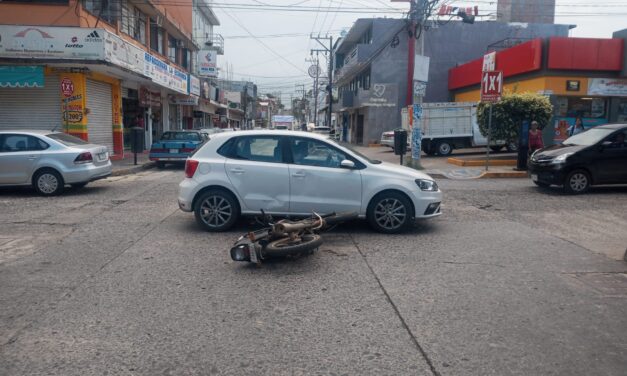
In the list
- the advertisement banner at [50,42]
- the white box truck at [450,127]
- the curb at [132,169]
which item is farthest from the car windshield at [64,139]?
the white box truck at [450,127]

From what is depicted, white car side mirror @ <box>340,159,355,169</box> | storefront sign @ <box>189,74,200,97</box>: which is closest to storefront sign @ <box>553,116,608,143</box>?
white car side mirror @ <box>340,159,355,169</box>

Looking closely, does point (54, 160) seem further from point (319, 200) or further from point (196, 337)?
point (196, 337)

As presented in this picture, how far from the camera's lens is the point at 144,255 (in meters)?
6.71

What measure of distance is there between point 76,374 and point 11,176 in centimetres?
969

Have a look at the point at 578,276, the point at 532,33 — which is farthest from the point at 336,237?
the point at 532,33

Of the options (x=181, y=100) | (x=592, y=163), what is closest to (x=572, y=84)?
(x=592, y=163)

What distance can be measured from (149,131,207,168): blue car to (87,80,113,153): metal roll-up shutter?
10.8 ft

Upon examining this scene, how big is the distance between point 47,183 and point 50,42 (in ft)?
25.8

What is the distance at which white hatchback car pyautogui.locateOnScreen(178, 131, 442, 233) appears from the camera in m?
7.77

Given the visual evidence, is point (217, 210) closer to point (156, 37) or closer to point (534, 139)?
point (534, 139)

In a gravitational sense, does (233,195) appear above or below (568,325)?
above

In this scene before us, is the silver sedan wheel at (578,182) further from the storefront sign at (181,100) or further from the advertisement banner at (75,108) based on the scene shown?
the storefront sign at (181,100)

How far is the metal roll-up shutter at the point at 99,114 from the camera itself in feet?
66.3

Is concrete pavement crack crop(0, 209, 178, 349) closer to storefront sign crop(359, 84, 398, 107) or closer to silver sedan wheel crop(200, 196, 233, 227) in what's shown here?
silver sedan wheel crop(200, 196, 233, 227)
